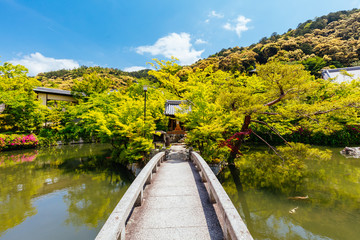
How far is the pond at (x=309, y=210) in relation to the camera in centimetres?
575

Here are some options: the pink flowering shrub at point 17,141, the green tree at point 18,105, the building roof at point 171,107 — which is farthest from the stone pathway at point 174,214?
the green tree at point 18,105

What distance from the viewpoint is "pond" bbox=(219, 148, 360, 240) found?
18.9 ft

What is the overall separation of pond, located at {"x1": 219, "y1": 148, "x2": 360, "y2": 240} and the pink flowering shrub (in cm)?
2187

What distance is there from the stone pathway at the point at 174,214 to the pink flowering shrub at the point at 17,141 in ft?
67.0

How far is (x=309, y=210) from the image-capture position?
690 cm

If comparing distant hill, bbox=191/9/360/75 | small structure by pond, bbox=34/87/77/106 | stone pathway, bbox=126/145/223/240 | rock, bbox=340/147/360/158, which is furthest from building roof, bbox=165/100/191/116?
distant hill, bbox=191/9/360/75

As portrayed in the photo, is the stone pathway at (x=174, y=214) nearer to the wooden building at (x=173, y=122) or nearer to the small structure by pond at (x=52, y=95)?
the wooden building at (x=173, y=122)

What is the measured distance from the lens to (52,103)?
26.2 metres

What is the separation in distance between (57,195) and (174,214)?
8.10 meters

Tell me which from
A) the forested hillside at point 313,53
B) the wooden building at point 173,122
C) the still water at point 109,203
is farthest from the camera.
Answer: the forested hillside at point 313,53

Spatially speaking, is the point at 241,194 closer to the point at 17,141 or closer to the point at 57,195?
the point at 57,195

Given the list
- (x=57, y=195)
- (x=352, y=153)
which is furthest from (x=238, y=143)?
(x=352, y=153)

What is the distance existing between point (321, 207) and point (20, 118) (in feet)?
90.9

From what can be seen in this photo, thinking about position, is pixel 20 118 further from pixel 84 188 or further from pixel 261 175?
pixel 261 175
